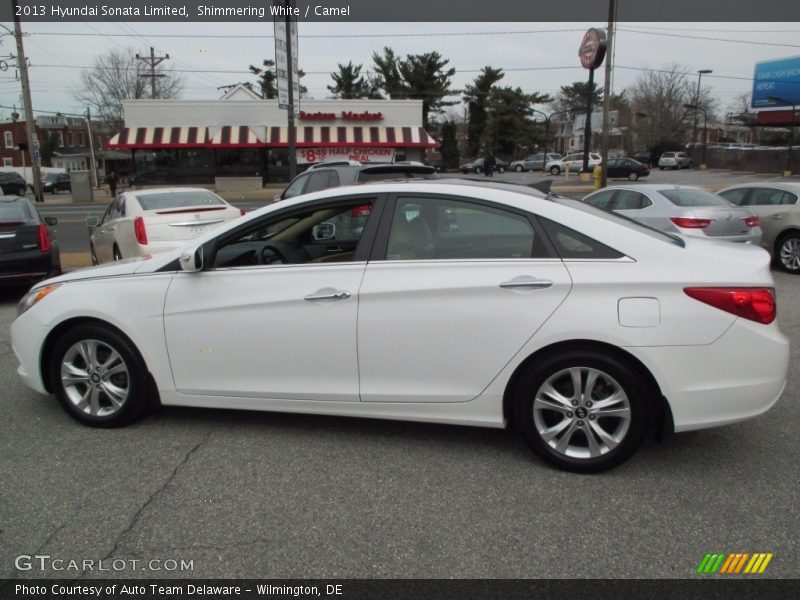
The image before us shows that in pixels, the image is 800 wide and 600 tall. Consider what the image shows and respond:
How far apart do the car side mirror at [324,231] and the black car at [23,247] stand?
574cm

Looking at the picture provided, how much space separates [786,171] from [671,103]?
3149 cm

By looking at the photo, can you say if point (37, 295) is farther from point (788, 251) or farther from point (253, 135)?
point (253, 135)

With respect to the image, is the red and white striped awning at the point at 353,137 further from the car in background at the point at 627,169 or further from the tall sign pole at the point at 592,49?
the tall sign pole at the point at 592,49

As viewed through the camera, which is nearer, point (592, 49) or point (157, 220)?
point (157, 220)

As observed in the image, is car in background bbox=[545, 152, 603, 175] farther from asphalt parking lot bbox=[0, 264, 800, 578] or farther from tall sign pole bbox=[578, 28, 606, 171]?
asphalt parking lot bbox=[0, 264, 800, 578]

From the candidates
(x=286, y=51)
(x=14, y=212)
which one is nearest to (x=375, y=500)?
(x=14, y=212)

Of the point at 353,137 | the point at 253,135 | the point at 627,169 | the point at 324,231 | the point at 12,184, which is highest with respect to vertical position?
the point at 253,135

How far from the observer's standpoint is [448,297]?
3.54 metres

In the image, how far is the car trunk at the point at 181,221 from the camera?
28.1 ft

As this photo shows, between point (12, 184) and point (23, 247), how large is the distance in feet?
135

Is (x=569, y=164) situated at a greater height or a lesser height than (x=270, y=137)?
lesser

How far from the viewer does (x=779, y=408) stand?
4461 millimetres

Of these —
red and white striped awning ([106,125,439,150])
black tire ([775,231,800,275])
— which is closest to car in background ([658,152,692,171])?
red and white striped awning ([106,125,439,150])
